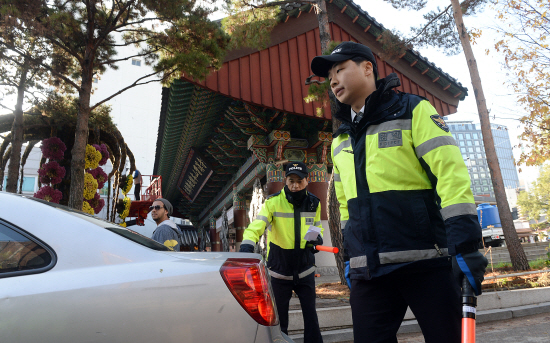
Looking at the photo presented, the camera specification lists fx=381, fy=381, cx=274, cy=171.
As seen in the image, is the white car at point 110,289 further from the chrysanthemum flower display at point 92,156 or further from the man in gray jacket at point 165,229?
the chrysanthemum flower display at point 92,156

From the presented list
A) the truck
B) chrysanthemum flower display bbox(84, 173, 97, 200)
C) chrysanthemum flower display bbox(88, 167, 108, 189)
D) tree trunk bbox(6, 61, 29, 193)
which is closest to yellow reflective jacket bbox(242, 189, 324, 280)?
chrysanthemum flower display bbox(84, 173, 97, 200)

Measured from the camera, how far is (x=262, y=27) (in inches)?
262

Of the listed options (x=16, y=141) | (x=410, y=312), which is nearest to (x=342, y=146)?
(x=410, y=312)

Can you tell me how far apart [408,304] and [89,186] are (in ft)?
32.1

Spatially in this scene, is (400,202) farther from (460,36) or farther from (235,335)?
(460,36)

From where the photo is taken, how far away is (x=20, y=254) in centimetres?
140

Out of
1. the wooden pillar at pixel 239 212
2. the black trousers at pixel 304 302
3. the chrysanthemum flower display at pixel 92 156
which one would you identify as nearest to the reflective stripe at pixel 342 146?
the black trousers at pixel 304 302

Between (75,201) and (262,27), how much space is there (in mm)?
4407

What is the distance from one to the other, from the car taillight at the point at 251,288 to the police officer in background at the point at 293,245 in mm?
1767

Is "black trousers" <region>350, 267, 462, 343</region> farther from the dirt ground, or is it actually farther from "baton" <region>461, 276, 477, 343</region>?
the dirt ground

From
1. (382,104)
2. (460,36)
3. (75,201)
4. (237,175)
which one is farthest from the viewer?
(237,175)

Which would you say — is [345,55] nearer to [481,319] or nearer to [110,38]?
[481,319]

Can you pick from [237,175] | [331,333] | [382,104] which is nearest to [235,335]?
[382,104]

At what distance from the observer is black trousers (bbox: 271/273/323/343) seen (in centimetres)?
330
